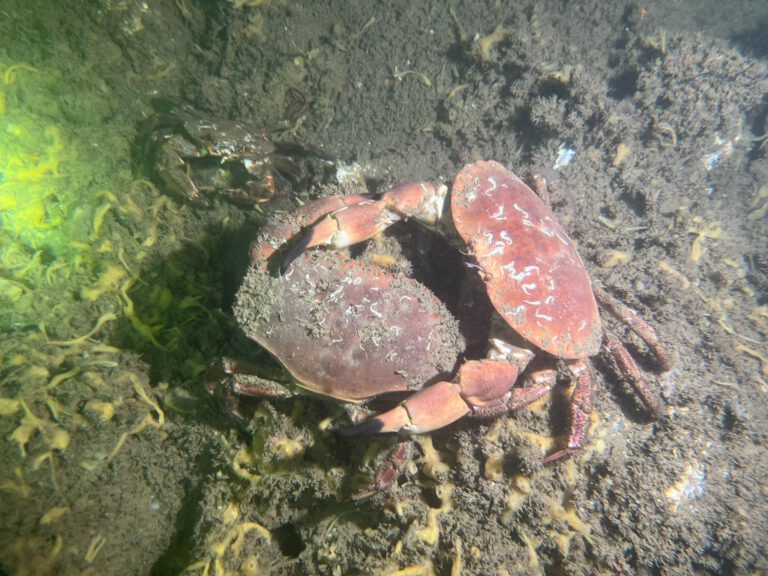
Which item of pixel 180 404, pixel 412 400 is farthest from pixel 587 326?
pixel 180 404

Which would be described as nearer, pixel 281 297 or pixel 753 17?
pixel 281 297

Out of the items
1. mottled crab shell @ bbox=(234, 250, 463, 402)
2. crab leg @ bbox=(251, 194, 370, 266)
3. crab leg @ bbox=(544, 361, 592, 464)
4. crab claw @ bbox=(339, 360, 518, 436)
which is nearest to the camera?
crab claw @ bbox=(339, 360, 518, 436)

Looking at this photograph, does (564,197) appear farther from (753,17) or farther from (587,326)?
(753,17)

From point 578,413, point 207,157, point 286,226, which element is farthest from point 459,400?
point 207,157

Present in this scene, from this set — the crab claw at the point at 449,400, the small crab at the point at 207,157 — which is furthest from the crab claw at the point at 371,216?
the small crab at the point at 207,157

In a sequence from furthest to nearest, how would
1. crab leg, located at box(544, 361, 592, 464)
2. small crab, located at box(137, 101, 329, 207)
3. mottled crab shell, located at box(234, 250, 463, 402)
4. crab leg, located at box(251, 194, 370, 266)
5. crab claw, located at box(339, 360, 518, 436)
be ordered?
1. small crab, located at box(137, 101, 329, 207)
2. crab leg, located at box(544, 361, 592, 464)
3. crab leg, located at box(251, 194, 370, 266)
4. mottled crab shell, located at box(234, 250, 463, 402)
5. crab claw, located at box(339, 360, 518, 436)

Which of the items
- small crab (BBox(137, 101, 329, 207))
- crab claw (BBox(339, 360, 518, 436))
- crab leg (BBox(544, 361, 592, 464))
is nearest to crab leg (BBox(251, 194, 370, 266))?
crab claw (BBox(339, 360, 518, 436))

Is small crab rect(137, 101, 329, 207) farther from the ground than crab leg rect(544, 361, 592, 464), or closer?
farther from the ground

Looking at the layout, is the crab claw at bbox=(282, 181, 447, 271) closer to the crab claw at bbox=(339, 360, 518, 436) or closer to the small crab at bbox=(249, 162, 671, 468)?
the small crab at bbox=(249, 162, 671, 468)

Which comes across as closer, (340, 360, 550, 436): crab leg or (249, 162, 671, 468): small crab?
(340, 360, 550, 436): crab leg
